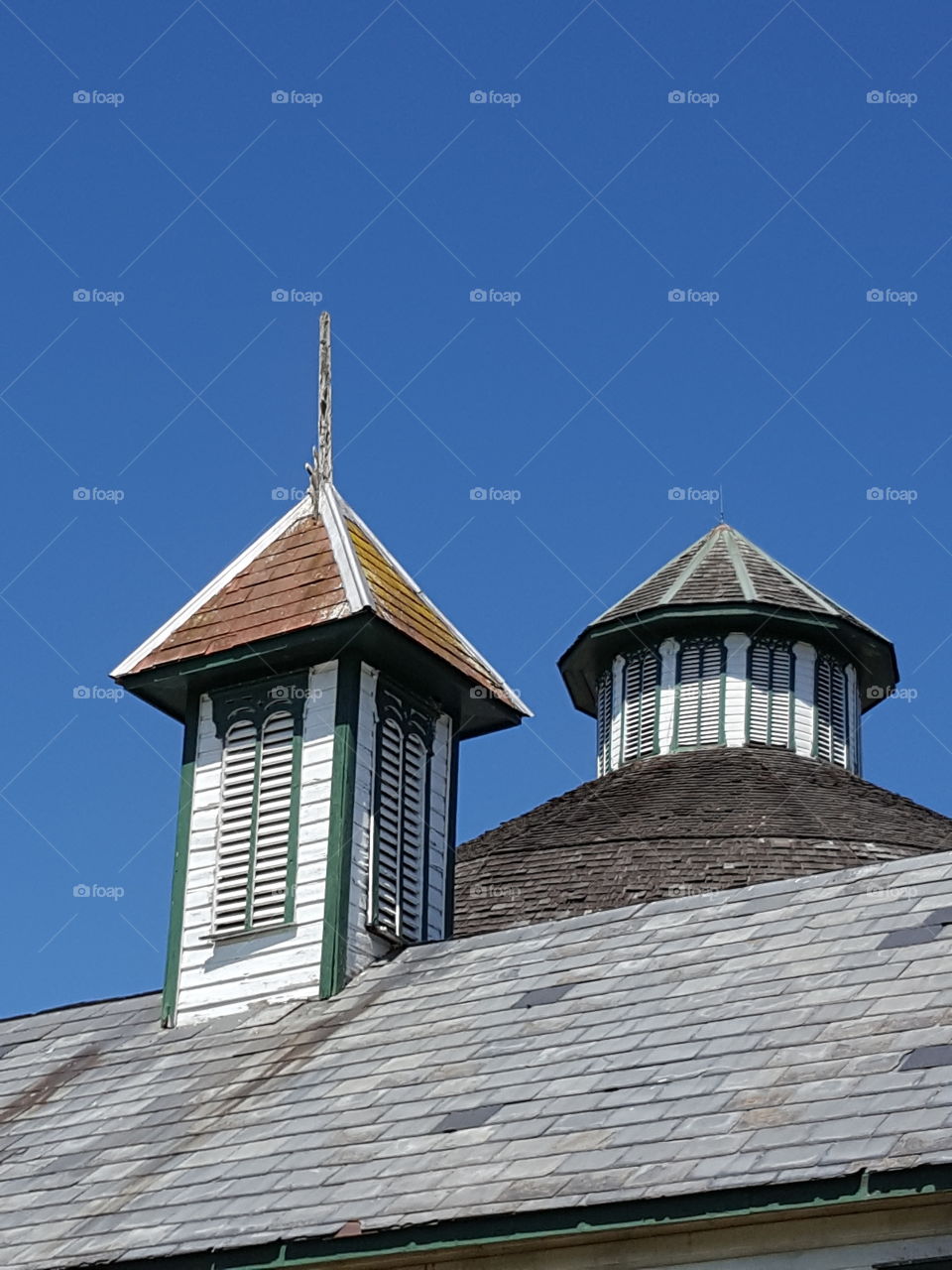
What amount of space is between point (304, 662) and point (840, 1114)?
8449 millimetres

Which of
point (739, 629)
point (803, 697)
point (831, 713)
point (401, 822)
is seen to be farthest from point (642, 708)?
point (401, 822)

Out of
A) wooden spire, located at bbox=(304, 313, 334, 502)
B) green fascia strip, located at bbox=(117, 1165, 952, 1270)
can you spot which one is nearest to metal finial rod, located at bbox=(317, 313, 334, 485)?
wooden spire, located at bbox=(304, 313, 334, 502)

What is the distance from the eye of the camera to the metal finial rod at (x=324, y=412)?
72.0 ft

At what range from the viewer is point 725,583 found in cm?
3161

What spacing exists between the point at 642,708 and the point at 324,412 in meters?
10.5

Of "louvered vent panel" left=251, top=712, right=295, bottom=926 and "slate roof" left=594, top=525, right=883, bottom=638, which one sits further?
"slate roof" left=594, top=525, right=883, bottom=638

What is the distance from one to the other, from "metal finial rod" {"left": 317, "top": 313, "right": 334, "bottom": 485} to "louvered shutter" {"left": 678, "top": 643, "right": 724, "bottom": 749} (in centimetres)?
975

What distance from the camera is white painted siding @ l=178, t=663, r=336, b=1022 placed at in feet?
63.1

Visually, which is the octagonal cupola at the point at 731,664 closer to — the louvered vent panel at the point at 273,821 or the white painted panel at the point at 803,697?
the white painted panel at the point at 803,697

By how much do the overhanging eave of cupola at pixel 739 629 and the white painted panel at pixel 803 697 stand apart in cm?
21

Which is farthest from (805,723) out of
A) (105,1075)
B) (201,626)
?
(105,1075)

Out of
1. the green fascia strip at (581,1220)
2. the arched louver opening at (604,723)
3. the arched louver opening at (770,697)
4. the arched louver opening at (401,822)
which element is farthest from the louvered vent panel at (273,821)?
the arched louver opening at (604,723)

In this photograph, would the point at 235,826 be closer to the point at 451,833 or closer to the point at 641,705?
the point at 451,833

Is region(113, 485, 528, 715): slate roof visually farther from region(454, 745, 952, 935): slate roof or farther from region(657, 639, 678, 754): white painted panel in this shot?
region(657, 639, 678, 754): white painted panel
